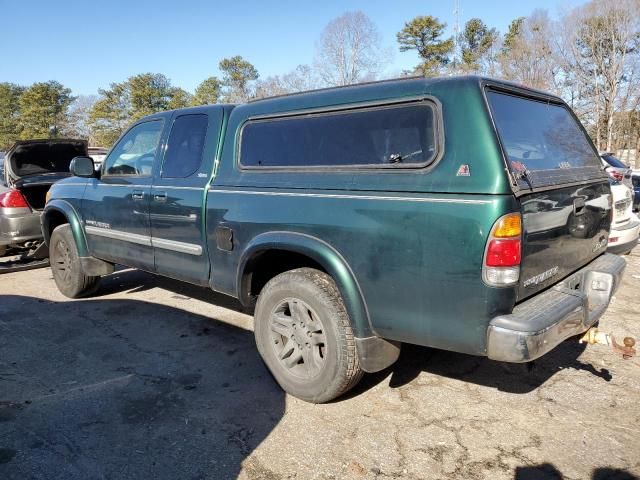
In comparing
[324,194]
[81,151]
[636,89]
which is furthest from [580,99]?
[324,194]

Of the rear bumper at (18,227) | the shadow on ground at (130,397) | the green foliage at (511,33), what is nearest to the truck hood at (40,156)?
the rear bumper at (18,227)

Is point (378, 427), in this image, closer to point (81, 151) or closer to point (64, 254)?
point (64, 254)

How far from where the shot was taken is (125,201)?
4500 mm

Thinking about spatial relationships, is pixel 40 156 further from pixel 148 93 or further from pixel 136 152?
pixel 148 93

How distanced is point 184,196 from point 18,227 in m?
3.94

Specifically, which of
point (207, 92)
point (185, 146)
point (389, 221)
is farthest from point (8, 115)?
point (389, 221)

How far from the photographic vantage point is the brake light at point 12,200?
6.43 m

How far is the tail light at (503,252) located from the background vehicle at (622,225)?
3.01 meters

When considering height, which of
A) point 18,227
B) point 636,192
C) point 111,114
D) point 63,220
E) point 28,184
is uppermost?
point 111,114

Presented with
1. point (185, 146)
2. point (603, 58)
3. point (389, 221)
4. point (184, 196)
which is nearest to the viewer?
point (389, 221)

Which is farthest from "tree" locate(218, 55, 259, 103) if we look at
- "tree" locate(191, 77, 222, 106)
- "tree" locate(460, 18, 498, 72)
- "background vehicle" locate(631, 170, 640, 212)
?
"background vehicle" locate(631, 170, 640, 212)

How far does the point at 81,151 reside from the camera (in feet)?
25.8

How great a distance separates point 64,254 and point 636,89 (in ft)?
110

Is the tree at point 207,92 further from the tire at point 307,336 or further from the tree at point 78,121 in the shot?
the tire at point 307,336
